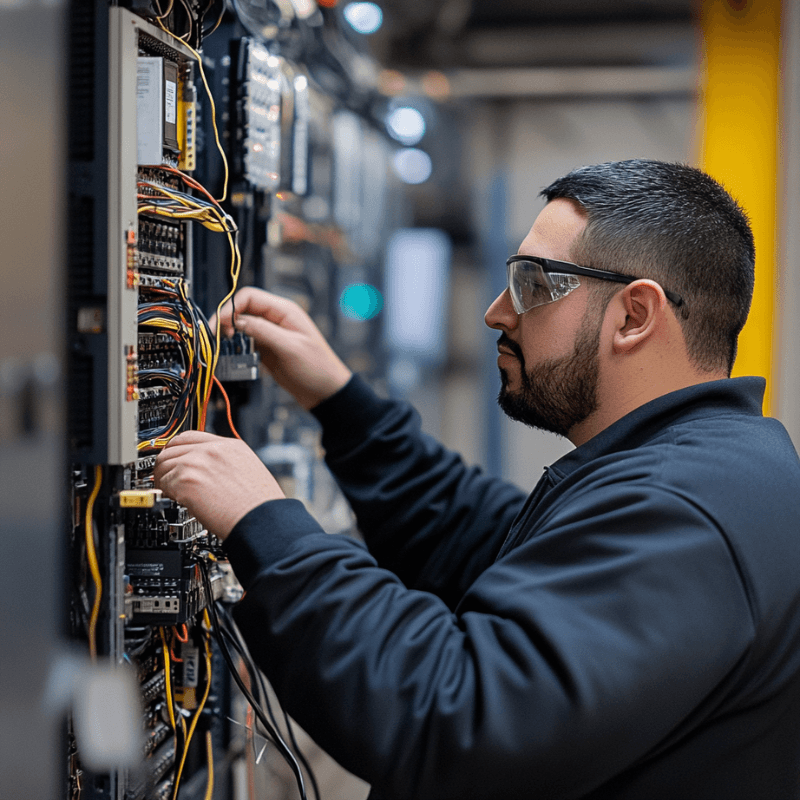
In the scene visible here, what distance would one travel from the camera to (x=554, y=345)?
1362mm

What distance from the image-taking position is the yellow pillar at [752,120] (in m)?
3.44

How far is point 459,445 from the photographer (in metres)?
6.45

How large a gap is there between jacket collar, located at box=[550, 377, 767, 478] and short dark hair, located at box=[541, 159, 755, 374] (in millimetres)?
87

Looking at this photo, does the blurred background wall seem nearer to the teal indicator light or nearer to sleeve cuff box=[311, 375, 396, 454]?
the teal indicator light

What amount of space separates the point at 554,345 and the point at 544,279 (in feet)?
0.36

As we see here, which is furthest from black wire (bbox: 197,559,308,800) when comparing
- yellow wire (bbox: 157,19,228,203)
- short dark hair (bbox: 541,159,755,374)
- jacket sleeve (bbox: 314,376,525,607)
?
short dark hair (bbox: 541,159,755,374)

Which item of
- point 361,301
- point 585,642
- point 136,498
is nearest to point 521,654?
point 585,642

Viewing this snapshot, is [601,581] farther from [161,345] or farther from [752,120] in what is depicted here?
[752,120]

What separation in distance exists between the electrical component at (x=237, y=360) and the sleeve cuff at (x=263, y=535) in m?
0.60

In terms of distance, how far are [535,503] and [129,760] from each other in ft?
2.69

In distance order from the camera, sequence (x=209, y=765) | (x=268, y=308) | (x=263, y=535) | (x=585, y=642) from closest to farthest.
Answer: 1. (x=585, y=642)
2. (x=263, y=535)
3. (x=209, y=765)
4. (x=268, y=308)

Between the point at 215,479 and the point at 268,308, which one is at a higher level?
the point at 268,308

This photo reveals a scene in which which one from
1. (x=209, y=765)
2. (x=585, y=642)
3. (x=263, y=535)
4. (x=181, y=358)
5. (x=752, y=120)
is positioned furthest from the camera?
(x=752, y=120)

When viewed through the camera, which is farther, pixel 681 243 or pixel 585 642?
pixel 681 243
